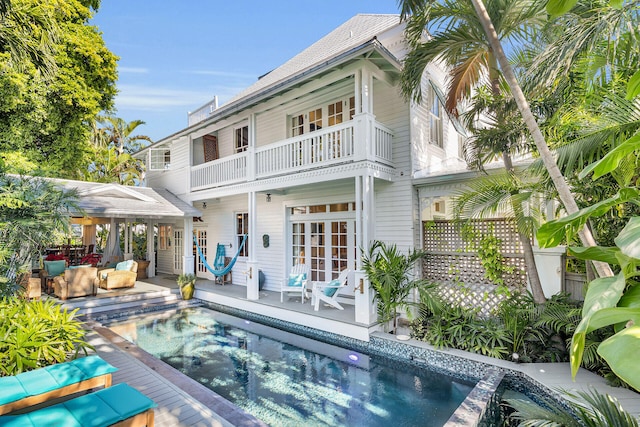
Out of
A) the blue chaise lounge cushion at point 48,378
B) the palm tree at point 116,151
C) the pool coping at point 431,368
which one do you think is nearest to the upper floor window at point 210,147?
the pool coping at point 431,368

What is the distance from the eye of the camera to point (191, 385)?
4.21 m

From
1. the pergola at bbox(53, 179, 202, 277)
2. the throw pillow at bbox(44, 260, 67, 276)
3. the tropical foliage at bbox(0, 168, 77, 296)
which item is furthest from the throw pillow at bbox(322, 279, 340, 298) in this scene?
the throw pillow at bbox(44, 260, 67, 276)

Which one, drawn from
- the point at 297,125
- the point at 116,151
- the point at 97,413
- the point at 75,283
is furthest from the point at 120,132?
the point at 97,413

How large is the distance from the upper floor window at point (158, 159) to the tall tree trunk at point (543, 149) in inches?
476

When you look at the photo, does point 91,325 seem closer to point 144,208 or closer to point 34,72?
point 144,208

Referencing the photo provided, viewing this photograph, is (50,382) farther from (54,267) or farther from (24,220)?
(54,267)

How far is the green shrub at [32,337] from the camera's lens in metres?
3.84

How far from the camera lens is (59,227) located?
16.7 ft

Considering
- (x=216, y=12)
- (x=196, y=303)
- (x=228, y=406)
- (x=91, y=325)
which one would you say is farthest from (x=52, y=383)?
(x=216, y=12)

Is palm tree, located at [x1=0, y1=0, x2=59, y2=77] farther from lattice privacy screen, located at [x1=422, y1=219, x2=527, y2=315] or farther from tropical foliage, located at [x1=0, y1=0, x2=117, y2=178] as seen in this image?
lattice privacy screen, located at [x1=422, y1=219, x2=527, y2=315]

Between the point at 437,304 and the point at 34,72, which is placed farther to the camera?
the point at 34,72

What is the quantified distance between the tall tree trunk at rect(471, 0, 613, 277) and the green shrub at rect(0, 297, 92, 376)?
5944mm

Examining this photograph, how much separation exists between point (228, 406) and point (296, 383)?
4.34 feet

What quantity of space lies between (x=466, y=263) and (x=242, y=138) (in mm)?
8021
